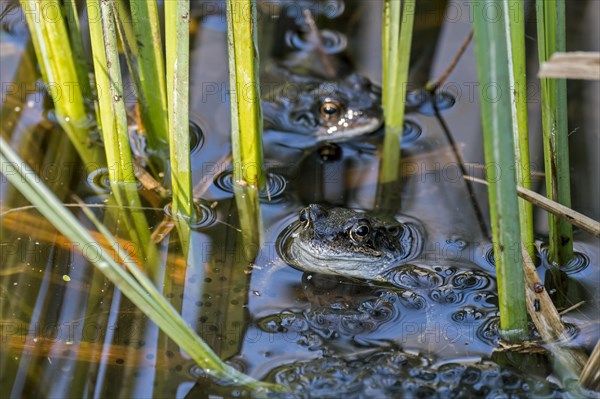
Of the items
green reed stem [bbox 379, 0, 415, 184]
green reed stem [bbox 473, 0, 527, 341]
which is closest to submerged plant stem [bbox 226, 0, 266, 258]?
green reed stem [bbox 379, 0, 415, 184]

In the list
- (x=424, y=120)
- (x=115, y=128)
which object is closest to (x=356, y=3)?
(x=424, y=120)

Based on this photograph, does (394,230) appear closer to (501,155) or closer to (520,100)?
(520,100)

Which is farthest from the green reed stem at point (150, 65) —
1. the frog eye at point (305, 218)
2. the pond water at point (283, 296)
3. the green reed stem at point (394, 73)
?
the green reed stem at point (394, 73)

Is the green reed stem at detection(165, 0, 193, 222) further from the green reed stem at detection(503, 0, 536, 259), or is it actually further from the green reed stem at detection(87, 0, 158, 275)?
the green reed stem at detection(503, 0, 536, 259)

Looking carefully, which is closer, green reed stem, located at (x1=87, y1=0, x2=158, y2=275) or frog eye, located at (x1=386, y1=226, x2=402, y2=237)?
green reed stem, located at (x1=87, y1=0, x2=158, y2=275)

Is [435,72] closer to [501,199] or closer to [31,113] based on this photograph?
[31,113]
